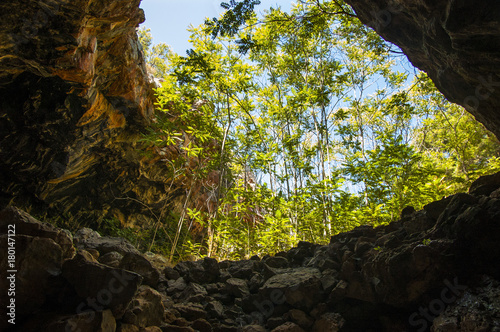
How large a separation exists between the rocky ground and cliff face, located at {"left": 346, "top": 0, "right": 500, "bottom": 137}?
29.8 inches

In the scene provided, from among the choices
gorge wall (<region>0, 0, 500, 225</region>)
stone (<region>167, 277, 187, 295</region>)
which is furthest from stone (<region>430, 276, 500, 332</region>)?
stone (<region>167, 277, 187, 295</region>)

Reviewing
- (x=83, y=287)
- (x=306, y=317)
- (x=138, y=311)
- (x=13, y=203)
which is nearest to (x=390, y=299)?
(x=306, y=317)

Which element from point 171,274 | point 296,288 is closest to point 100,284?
point 171,274

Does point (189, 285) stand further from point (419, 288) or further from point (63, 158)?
point (63, 158)

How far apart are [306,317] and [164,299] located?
5.03 feet

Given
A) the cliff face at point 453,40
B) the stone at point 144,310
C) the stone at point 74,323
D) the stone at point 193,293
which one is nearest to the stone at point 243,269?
the stone at point 193,293

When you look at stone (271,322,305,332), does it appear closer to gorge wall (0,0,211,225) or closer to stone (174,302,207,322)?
stone (174,302,207,322)

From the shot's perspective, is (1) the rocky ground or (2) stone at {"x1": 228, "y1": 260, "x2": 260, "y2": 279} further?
(2) stone at {"x1": 228, "y1": 260, "x2": 260, "y2": 279}

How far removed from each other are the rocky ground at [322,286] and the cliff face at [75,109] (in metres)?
2.19

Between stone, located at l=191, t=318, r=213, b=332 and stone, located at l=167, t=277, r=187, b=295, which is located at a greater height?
stone, located at l=167, t=277, r=187, b=295

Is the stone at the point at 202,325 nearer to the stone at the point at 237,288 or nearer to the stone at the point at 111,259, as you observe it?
the stone at the point at 237,288

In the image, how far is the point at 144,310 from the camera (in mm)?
2428

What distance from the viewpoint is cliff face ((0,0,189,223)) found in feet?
10.8

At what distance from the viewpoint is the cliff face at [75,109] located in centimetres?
329
